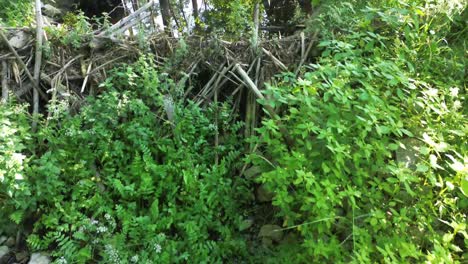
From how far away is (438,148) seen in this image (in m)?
2.42

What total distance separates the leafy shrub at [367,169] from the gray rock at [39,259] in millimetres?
1776

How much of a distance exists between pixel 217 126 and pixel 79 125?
1245 mm

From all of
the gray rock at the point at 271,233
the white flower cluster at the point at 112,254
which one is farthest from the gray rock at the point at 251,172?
the white flower cluster at the point at 112,254

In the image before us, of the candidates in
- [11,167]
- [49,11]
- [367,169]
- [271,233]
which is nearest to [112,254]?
[11,167]

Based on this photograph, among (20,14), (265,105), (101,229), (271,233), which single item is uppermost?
(20,14)

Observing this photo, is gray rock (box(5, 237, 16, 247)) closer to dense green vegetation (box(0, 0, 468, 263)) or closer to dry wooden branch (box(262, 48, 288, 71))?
dense green vegetation (box(0, 0, 468, 263))

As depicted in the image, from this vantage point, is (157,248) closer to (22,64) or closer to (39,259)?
(39,259)

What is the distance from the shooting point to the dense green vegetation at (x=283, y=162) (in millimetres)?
2455

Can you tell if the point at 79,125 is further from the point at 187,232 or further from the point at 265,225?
the point at 265,225

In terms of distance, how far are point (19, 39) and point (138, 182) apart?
210 cm

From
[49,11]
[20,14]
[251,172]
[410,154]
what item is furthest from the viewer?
[49,11]

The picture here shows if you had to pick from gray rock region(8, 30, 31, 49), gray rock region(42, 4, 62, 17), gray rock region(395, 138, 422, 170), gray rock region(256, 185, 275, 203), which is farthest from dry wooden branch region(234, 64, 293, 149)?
gray rock region(42, 4, 62, 17)

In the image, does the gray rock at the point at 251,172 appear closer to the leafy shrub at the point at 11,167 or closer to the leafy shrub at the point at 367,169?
the leafy shrub at the point at 367,169

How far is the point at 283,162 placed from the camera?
2543 mm
